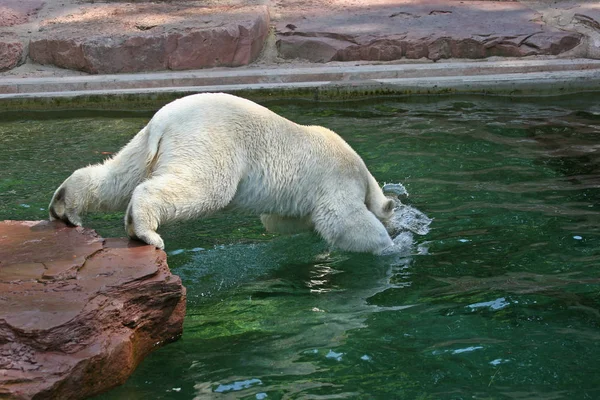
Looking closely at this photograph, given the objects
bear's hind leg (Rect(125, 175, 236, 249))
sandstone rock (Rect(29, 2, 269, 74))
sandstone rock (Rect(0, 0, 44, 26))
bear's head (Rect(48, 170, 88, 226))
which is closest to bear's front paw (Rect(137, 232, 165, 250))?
bear's hind leg (Rect(125, 175, 236, 249))

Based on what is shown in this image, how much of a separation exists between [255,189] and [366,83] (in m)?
3.98

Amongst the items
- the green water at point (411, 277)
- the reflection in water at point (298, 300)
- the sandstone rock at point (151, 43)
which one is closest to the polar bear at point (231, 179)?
the reflection in water at point (298, 300)

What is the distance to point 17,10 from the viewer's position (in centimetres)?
957

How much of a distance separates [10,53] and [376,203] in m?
5.17

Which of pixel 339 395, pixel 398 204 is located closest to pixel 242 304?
pixel 339 395

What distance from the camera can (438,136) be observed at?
Answer: 7.34 meters

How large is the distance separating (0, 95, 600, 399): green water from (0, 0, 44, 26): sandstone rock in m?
2.04

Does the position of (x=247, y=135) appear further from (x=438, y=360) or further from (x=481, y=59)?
(x=481, y=59)

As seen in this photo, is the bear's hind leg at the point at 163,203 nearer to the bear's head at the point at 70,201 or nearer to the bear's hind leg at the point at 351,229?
the bear's head at the point at 70,201

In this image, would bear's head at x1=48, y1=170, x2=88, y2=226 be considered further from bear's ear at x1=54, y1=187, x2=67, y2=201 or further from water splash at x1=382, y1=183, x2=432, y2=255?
water splash at x1=382, y1=183, x2=432, y2=255

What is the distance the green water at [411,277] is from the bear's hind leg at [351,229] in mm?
107

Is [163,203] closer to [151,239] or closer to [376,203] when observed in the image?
[151,239]

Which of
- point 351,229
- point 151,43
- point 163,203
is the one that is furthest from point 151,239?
point 151,43

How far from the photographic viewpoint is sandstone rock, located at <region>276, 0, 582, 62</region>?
9.03 metres
